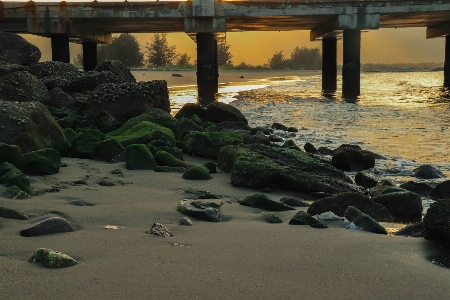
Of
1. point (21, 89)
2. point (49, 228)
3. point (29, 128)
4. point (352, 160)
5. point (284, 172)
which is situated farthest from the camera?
point (21, 89)

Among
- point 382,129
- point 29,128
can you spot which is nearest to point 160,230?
point 29,128

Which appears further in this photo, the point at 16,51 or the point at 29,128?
the point at 16,51

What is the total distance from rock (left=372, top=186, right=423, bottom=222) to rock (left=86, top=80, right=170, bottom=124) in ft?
18.2

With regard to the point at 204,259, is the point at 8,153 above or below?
above

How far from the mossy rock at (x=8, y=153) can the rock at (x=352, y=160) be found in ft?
11.7

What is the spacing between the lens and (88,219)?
303cm

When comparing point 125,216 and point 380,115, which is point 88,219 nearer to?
point 125,216

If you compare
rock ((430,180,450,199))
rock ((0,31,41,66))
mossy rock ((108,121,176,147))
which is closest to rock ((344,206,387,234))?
rock ((430,180,450,199))

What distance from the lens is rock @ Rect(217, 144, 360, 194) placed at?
4637 mm

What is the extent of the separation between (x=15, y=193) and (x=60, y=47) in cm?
2233

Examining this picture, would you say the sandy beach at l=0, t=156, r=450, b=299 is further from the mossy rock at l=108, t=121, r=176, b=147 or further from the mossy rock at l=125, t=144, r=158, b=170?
the mossy rock at l=108, t=121, r=176, b=147

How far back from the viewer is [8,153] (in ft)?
14.2

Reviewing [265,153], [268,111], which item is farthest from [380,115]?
[265,153]

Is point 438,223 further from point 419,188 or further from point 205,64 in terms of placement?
point 205,64
